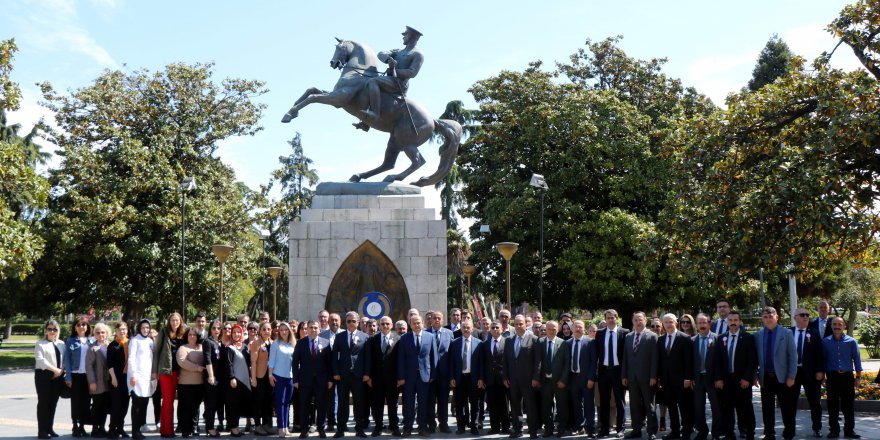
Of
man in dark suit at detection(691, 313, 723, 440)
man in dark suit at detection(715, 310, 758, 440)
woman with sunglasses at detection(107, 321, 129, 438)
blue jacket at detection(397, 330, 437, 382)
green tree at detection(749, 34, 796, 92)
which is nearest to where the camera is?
man in dark suit at detection(715, 310, 758, 440)

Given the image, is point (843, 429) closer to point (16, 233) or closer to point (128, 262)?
point (16, 233)

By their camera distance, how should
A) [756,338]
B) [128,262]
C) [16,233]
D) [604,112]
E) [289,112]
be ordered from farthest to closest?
[604,112]
[128,262]
[16,233]
[289,112]
[756,338]

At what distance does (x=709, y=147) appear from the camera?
13.9m

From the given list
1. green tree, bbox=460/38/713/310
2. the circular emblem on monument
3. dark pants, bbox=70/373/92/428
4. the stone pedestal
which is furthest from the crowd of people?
green tree, bbox=460/38/713/310

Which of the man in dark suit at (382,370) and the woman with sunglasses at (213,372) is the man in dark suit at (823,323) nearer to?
the man in dark suit at (382,370)

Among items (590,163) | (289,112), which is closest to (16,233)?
(289,112)

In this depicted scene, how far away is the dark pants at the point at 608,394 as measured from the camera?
34.2 feet

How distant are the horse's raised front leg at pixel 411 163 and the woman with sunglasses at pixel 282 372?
5.18 metres

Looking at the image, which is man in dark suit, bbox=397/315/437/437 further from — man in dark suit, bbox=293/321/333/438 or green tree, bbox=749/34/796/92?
green tree, bbox=749/34/796/92

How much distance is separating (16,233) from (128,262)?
861cm

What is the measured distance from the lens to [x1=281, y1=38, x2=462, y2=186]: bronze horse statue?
14.6m

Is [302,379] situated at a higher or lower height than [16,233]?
lower

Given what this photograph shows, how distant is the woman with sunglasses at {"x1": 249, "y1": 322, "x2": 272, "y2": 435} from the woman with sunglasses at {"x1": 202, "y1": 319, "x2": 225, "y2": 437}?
39 cm

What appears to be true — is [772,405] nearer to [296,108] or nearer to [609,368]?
[609,368]
